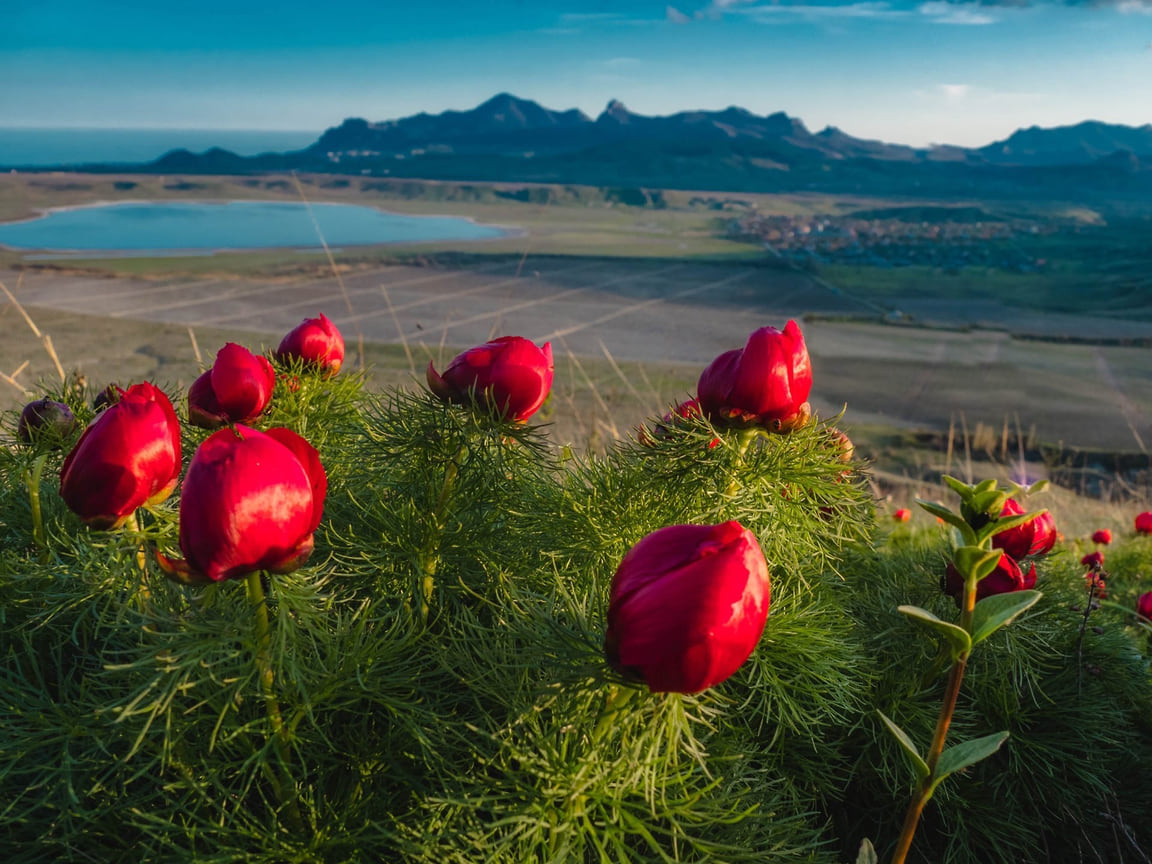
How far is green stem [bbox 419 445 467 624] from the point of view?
3.91ft

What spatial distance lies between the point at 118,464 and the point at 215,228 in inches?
2128

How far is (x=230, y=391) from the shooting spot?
120cm

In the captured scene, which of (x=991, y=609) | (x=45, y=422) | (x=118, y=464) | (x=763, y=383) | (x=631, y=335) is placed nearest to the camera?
(x=991, y=609)

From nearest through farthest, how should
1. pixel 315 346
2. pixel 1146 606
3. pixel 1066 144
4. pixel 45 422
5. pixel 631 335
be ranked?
1. pixel 45 422
2. pixel 315 346
3. pixel 1146 606
4. pixel 631 335
5. pixel 1066 144

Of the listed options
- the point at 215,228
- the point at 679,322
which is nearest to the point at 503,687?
the point at 679,322

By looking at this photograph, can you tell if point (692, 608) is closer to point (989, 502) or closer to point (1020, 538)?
point (989, 502)

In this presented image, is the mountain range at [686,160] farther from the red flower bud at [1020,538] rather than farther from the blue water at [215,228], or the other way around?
the red flower bud at [1020,538]

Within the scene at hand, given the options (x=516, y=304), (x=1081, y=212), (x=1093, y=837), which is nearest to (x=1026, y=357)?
(x=516, y=304)

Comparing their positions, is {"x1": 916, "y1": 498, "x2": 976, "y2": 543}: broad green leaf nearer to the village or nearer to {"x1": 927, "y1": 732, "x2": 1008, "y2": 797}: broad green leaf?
{"x1": 927, "y1": 732, "x2": 1008, "y2": 797}: broad green leaf

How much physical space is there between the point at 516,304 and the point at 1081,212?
251 ft

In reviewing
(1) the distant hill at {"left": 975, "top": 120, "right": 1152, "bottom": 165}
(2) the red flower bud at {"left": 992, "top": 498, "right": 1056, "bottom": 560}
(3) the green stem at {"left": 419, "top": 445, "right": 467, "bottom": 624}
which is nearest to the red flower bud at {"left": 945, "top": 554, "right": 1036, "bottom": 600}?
(2) the red flower bud at {"left": 992, "top": 498, "right": 1056, "bottom": 560}

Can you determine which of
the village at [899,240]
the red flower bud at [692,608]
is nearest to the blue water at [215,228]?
the village at [899,240]

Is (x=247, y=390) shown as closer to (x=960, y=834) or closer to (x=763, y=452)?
(x=763, y=452)

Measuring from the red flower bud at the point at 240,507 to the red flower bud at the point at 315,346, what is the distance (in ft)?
2.62
